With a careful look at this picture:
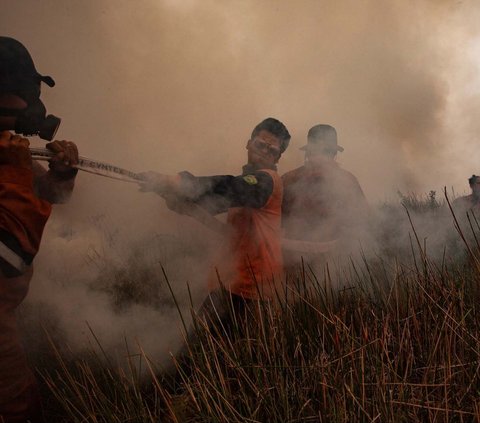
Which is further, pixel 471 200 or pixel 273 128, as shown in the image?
pixel 471 200

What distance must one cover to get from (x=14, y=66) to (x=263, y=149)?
1.58 meters

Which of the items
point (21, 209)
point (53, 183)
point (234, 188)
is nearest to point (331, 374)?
point (21, 209)

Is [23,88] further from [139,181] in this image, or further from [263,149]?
[263,149]

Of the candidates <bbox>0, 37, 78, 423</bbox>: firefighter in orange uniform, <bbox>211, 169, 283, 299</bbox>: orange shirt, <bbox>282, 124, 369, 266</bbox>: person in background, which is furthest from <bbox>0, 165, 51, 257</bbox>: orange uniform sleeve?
<bbox>282, 124, 369, 266</bbox>: person in background

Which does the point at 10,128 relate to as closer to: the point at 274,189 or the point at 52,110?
the point at 274,189

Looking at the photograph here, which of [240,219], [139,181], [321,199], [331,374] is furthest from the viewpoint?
[321,199]

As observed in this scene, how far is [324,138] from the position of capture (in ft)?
12.2

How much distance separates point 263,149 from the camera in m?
2.93

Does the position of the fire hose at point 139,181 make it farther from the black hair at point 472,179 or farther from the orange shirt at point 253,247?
A: the black hair at point 472,179

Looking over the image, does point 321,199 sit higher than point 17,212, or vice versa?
point 321,199

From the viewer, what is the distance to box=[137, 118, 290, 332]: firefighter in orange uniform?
8.22 ft

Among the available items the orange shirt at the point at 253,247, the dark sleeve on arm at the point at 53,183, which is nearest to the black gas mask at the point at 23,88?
the dark sleeve on arm at the point at 53,183

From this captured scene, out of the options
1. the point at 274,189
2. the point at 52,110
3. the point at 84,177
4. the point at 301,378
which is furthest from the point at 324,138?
the point at 301,378

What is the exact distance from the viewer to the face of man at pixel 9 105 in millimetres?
1736
